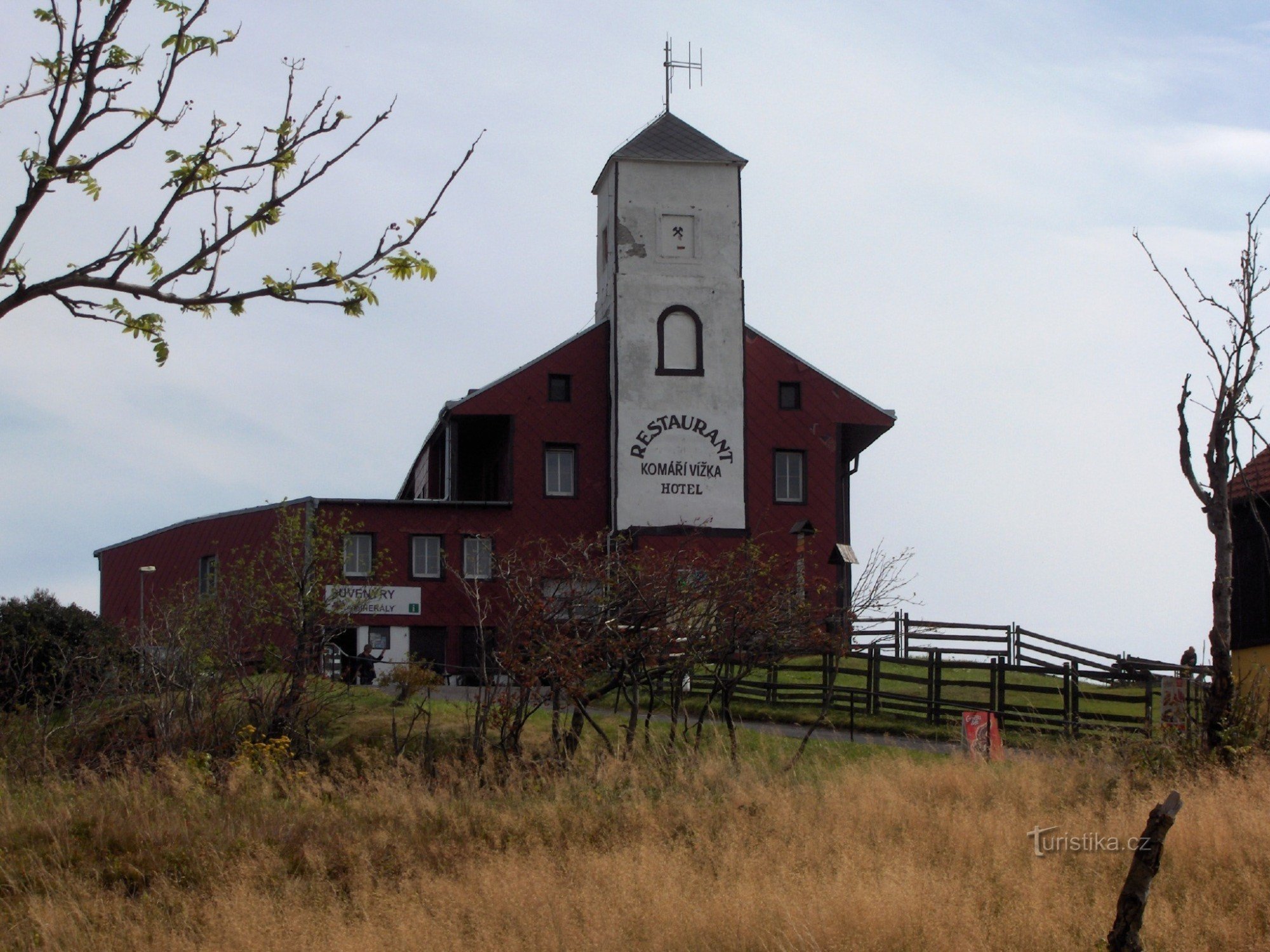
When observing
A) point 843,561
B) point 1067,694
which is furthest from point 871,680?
point 843,561

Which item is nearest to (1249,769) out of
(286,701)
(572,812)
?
(572,812)

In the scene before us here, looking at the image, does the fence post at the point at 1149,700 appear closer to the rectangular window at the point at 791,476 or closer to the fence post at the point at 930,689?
the fence post at the point at 930,689

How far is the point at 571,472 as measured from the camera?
44.2 m

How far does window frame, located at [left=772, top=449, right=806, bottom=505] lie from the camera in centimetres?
4450

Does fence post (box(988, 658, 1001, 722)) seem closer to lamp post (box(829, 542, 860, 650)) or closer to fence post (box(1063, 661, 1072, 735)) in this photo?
fence post (box(1063, 661, 1072, 735))

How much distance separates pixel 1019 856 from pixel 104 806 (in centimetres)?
936

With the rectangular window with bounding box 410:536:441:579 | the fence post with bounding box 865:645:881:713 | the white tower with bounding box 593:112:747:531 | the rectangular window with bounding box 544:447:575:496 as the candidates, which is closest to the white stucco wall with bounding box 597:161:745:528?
the white tower with bounding box 593:112:747:531

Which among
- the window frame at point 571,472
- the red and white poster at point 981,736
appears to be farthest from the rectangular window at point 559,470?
the red and white poster at point 981,736

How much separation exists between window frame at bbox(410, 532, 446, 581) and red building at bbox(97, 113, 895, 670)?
0.17 feet

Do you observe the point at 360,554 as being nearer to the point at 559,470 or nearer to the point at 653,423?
the point at 559,470

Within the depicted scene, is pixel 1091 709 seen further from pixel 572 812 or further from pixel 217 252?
pixel 217 252

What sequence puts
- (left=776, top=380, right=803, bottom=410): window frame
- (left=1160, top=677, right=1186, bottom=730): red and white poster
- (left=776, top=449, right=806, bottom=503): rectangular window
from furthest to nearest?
(left=776, top=380, right=803, bottom=410): window frame
(left=776, top=449, right=806, bottom=503): rectangular window
(left=1160, top=677, right=1186, bottom=730): red and white poster

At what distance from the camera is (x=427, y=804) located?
55.4ft

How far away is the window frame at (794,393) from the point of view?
4522cm
